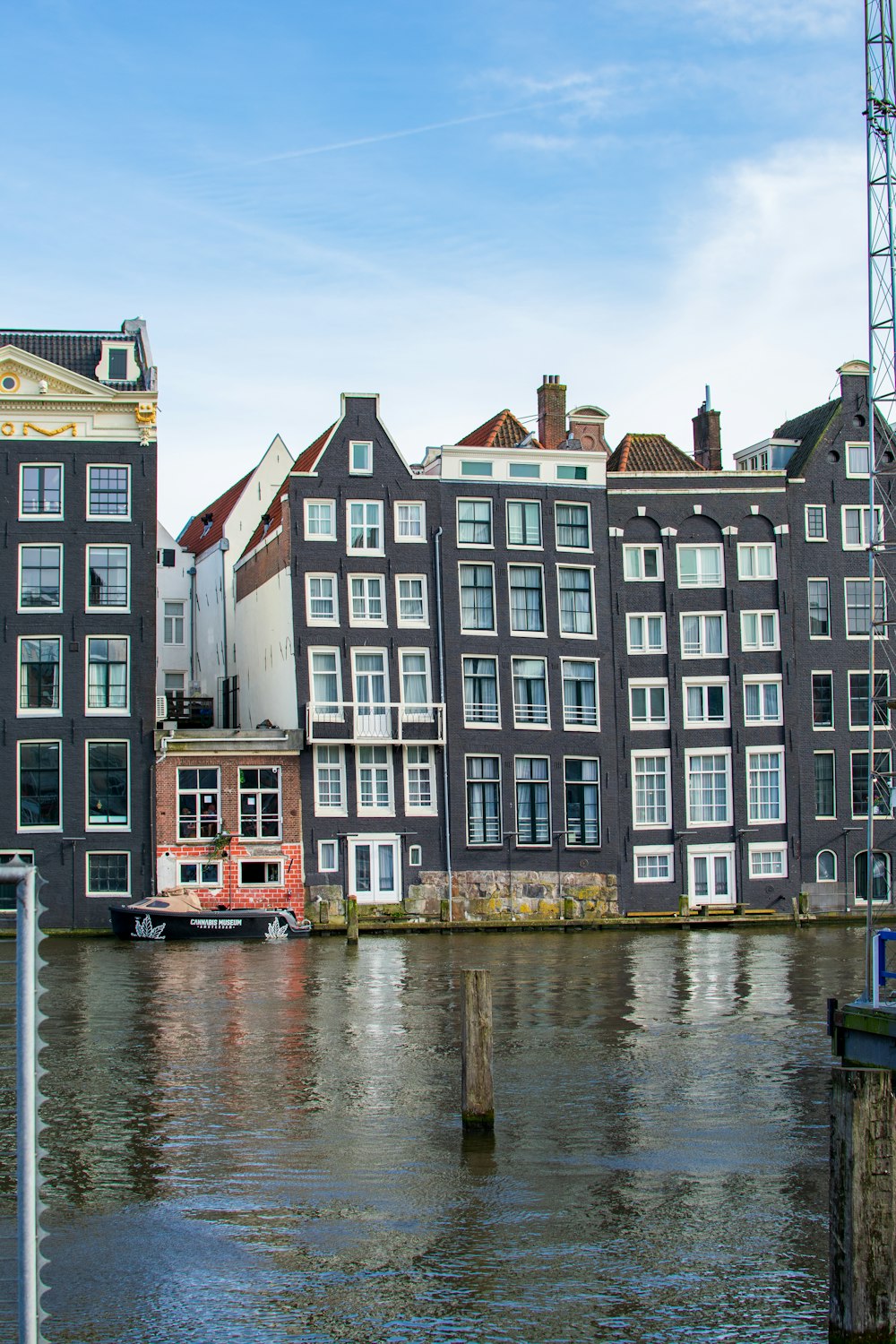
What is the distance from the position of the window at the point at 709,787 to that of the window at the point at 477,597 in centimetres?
947

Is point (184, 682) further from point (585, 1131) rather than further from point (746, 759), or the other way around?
point (585, 1131)

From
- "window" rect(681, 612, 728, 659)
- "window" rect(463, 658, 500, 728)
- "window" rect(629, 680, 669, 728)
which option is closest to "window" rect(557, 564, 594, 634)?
"window" rect(629, 680, 669, 728)

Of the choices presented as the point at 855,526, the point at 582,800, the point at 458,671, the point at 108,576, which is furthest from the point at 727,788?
the point at 108,576

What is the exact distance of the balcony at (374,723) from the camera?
56281 mm

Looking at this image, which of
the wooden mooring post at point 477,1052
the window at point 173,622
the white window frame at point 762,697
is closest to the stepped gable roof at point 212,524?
the window at point 173,622

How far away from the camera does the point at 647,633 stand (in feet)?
200

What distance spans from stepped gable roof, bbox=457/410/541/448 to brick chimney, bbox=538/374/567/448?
75 centimetres

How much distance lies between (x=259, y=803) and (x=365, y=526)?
10.8 m

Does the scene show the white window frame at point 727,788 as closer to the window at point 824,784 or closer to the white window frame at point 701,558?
the window at point 824,784

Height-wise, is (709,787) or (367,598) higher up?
(367,598)

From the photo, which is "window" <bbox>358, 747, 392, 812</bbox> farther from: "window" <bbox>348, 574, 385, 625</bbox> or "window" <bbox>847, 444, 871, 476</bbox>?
"window" <bbox>847, 444, 871, 476</bbox>

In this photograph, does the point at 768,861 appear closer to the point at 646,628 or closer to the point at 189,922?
the point at 646,628

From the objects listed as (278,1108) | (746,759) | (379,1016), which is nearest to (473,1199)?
(278,1108)

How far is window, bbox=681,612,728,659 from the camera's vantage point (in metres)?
61.2
